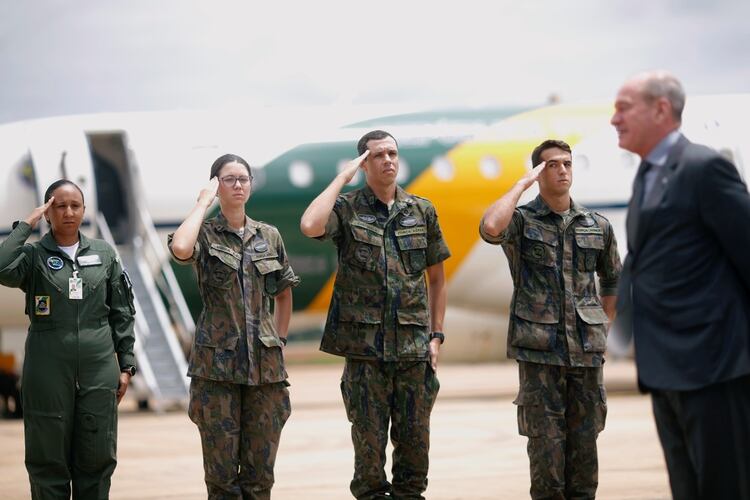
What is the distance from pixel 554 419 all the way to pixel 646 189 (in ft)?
6.86

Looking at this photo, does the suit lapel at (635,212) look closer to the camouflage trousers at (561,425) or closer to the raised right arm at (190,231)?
the camouflage trousers at (561,425)

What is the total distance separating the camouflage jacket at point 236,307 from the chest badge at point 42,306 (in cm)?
75

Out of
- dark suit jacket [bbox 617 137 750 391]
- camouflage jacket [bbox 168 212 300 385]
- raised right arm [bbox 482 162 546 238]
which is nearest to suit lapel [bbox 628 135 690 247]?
dark suit jacket [bbox 617 137 750 391]

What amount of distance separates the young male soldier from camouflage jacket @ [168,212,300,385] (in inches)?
13.4

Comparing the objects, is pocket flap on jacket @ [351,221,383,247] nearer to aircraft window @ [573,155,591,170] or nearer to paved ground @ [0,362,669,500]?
paved ground @ [0,362,669,500]

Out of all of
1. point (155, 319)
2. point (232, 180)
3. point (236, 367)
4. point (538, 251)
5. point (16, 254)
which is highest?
point (232, 180)

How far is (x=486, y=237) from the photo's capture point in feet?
21.4

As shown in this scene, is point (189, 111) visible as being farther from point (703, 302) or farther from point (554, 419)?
point (703, 302)

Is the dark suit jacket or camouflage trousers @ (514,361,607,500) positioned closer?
the dark suit jacket

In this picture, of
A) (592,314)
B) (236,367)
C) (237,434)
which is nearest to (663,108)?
(592,314)

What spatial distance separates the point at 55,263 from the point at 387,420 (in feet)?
6.60

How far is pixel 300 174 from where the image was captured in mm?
15500

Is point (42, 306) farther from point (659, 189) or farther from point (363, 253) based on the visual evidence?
point (659, 189)

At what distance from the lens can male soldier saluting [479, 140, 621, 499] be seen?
643 cm
